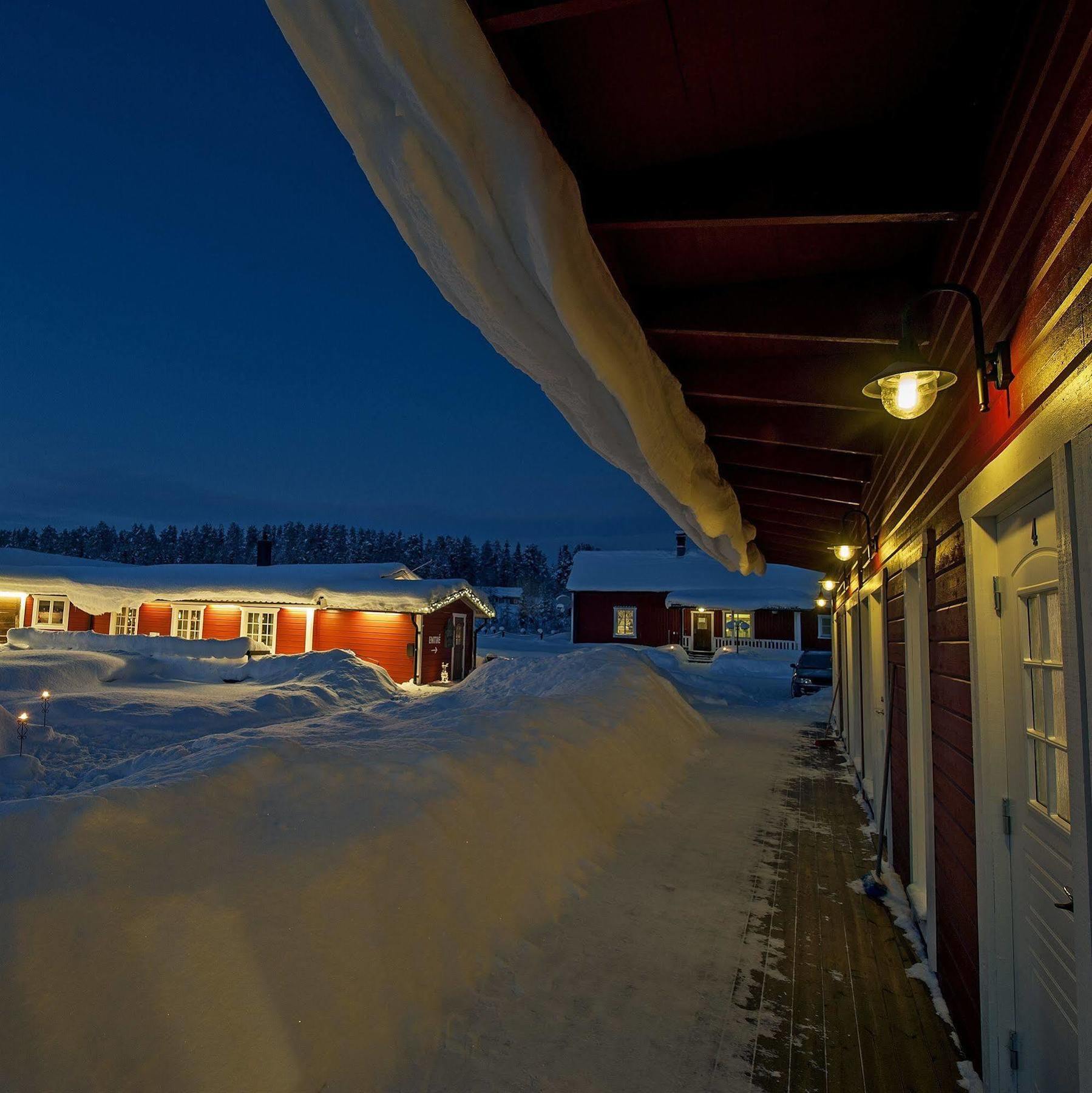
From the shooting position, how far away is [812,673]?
1991 cm

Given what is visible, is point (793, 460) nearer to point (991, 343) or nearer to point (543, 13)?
point (991, 343)

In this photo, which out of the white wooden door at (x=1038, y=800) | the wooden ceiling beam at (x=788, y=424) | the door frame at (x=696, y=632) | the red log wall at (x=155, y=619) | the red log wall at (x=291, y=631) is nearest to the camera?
the white wooden door at (x=1038, y=800)

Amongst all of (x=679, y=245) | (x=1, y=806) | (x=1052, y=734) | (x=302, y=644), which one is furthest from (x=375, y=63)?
(x=302, y=644)

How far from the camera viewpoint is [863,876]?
5414mm

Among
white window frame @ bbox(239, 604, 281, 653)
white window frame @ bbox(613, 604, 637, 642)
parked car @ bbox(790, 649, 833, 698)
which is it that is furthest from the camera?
white window frame @ bbox(613, 604, 637, 642)

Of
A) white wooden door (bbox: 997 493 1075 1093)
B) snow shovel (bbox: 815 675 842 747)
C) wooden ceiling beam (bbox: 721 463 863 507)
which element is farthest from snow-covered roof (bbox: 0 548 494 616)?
white wooden door (bbox: 997 493 1075 1093)

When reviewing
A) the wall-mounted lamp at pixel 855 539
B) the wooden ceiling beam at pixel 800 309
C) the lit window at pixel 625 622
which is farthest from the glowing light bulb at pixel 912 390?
the lit window at pixel 625 622

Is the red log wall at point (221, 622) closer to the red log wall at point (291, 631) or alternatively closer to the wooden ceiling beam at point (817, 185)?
the red log wall at point (291, 631)

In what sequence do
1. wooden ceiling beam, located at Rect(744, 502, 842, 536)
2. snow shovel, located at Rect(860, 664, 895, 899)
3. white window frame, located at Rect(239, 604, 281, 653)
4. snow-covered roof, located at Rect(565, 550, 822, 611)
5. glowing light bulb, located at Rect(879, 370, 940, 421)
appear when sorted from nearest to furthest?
1. glowing light bulb, located at Rect(879, 370, 940, 421)
2. snow shovel, located at Rect(860, 664, 895, 899)
3. wooden ceiling beam, located at Rect(744, 502, 842, 536)
4. white window frame, located at Rect(239, 604, 281, 653)
5. snow-covered roof, located at Rect(565, 550, 822, 611)

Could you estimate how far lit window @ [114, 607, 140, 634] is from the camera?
80.4ft

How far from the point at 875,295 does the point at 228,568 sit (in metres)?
24.6

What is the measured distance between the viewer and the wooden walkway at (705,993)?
9.74ft

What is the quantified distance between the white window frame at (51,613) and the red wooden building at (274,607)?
0.03 meters

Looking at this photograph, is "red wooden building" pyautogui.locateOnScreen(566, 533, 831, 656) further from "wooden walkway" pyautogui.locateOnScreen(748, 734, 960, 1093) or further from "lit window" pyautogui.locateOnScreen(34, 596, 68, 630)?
"wooden walkway" pyautogui.locateOnScreen(748, 734, 960, 1093)
